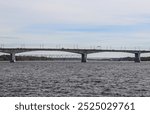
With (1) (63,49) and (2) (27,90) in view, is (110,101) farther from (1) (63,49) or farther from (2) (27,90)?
(1) (63,49)

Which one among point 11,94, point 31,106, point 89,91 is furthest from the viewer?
point 89,91

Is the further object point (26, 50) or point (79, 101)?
point (26, 50)

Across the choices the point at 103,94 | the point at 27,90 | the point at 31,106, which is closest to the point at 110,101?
the point at 31,106

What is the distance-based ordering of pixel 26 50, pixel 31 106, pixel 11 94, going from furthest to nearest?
pixel 26 50 → pixel 11 94 → pixel 31 106

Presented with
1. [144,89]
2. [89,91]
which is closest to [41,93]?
[89,91]

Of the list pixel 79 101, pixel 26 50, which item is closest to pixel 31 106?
pixel 79 101

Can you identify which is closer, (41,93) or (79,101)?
(79,101)

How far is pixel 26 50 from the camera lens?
193500 mm

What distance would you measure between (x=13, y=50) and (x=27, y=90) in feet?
482

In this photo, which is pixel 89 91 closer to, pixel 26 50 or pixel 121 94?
pixel 121 94

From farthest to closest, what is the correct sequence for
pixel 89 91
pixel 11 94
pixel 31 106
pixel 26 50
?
pixel 26 50, pixel 89 91, pixel 11 94, pixel 31 106

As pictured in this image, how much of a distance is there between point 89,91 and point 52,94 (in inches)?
192

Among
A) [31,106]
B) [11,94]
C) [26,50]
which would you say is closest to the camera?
[31,106]

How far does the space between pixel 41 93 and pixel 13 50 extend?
15037 cm
